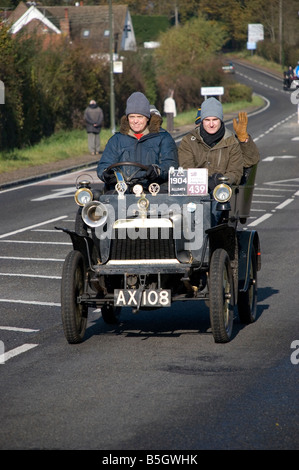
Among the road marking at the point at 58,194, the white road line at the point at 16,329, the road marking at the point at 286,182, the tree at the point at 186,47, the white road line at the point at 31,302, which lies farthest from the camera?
the tree at the point at 186,47

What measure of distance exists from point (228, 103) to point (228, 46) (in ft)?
36.0

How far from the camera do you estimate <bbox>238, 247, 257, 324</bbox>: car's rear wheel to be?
30.3 ft

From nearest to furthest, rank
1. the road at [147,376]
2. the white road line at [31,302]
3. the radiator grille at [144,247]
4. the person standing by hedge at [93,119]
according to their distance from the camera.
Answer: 1. the road at [147,376]
2. the radiator grille at [144,247]
3. the white road line at [31,302]
4. the person standing by hedge at [93,119]

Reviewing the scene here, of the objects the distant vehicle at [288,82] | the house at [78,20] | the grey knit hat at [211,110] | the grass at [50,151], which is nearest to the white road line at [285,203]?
the grey knit hat at [211,110]

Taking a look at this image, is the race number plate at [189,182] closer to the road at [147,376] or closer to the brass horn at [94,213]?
the brass horn at [94,213]

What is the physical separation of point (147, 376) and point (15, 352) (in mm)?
1477

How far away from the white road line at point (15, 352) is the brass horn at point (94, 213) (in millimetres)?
1207

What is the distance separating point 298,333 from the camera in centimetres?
887

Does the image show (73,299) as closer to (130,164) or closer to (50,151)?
(130,164)

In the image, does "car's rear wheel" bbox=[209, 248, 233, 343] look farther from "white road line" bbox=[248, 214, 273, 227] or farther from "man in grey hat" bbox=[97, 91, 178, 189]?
"white road line" bbox=[248, 214, 273, 227]

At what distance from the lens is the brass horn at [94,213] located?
8453mm

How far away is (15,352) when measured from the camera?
27.1 feet

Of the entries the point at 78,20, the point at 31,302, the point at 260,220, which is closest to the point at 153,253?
the point at 31,302

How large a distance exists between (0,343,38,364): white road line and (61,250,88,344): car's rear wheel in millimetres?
369
